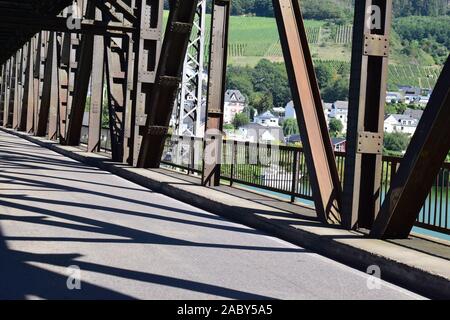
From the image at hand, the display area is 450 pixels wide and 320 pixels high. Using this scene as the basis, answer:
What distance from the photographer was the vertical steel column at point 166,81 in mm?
17484

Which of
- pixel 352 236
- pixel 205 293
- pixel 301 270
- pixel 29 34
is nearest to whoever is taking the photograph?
pixel 205 293

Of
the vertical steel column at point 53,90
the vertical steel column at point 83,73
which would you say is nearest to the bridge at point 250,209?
the vertical steel column at point 83,73

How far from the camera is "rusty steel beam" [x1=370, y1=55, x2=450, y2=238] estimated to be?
7.79 m

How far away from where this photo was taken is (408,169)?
825 cm

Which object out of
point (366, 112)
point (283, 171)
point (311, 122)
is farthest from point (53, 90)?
point (366, 112)

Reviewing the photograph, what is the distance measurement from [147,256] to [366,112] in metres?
3.72

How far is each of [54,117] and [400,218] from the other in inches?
1235

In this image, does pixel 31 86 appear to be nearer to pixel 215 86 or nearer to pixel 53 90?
pixel 53 90

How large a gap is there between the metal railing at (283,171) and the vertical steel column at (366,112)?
1.23ft

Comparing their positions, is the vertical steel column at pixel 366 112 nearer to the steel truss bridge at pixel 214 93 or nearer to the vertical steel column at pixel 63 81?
the steel truss bridge at pixel 214 93

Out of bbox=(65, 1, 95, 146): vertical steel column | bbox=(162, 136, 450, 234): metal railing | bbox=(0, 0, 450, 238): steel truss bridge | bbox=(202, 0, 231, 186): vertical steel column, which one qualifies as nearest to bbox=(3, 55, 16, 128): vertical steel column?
bbox=(0, 0, 450, 238): steel truss bridge

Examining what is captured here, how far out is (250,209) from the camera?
11688mm
